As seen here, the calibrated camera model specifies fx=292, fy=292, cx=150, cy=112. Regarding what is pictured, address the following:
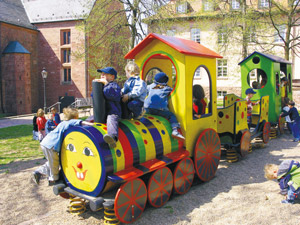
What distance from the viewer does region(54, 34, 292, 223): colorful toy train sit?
13.5ft

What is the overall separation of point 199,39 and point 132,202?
3068 cm

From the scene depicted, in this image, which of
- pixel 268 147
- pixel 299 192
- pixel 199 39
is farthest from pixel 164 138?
pixel 199 39

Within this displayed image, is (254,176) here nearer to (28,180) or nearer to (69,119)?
(69,119)

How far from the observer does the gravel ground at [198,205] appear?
4469 millimetres

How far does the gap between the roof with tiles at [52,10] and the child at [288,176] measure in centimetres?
2997

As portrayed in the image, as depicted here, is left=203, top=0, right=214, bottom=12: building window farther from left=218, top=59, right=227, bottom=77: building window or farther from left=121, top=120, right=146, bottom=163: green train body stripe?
left=121, top=120, right=146, bottom=163: green train body stripe

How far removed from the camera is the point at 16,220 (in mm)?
4617

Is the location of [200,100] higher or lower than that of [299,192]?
higher

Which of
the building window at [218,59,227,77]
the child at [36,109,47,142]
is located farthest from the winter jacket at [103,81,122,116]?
the building window at [218,59,227,77]

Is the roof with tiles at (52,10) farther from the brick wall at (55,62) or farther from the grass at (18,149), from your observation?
the grass at (18,149)

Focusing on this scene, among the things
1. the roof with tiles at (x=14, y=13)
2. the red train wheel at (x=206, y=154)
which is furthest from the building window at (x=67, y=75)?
the red train wheel at (x=206, y=154)

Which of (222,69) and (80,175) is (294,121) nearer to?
(80,175)

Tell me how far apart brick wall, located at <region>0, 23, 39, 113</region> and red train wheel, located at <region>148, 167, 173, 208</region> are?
2769cm

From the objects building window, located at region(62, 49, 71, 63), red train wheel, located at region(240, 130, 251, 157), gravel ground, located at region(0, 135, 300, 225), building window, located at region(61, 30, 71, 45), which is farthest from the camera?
building window, located at region(62, 49, 71, 63)
